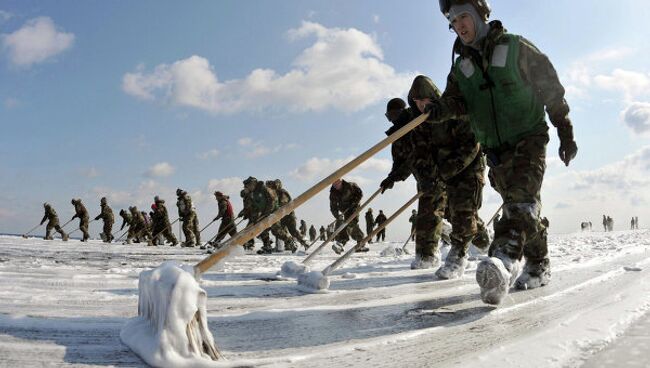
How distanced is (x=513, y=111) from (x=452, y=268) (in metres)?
1.40

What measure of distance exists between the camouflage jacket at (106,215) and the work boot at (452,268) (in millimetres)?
20833

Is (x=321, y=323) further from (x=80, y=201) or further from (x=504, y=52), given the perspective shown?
(x=80, y=201)

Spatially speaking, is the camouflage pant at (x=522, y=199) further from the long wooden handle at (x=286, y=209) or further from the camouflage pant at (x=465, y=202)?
the camouflage pant at (x=465, y=202)

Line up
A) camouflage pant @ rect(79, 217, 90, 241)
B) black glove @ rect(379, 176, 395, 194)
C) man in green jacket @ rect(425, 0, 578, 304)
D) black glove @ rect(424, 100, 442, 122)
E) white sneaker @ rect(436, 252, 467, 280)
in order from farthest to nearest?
camouflage pant @ rect(79, 217, 90, 241) < black glove @ rect(379, 176, 395, 194) < white sneaker @ rect(436, 252, 467, 280) < black glove @ rect(424, 100, 442, 122) < man in green jacket @ rect(425, 0, 578, 304)

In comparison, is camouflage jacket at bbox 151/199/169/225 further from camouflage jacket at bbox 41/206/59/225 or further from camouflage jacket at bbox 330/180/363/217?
camouflage jacket at bbox 330/180/363/217

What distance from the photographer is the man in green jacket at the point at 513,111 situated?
106 inches

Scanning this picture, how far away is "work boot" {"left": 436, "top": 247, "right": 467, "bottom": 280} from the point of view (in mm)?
3584

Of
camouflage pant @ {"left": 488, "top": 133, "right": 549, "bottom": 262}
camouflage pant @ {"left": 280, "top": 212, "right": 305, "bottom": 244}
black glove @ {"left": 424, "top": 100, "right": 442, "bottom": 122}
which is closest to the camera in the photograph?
camouflage pant @ {"left": 488, "top": 133, "right": 549, "bottom": 262}

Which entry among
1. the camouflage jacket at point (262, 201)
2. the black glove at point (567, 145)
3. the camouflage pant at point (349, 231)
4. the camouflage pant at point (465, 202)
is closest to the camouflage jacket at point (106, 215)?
the camouflage jacket at point (262, 201)

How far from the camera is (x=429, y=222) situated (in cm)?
455

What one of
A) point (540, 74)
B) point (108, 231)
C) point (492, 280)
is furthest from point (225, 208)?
point (492, 280)

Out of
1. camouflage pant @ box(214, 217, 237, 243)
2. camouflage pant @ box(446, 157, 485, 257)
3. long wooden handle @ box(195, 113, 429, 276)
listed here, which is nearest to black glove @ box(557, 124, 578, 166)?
long wooden handle @ box(195, 113, 429, 276)

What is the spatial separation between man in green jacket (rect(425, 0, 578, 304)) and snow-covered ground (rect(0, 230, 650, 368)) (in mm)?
403

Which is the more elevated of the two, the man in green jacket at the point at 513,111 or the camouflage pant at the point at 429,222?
the man in green jacket at the point at 513,111
